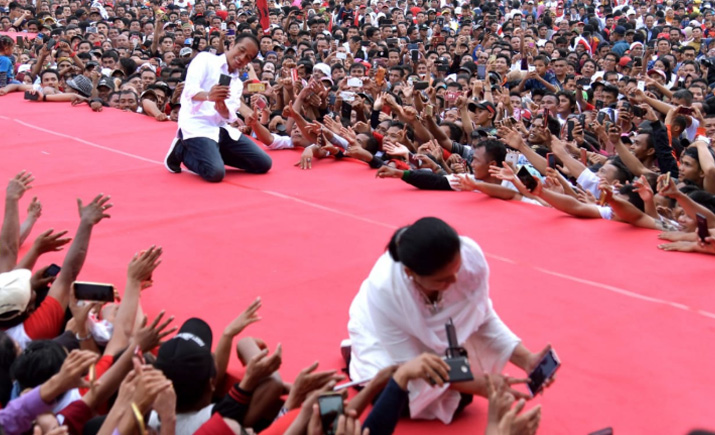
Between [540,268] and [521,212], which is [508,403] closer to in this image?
[540,268]

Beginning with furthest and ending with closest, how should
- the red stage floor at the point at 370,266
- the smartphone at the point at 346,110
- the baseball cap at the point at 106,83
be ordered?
1. the baseball cap at the point at 106,83
2. the smartphone at the point at 346,110
3. the red stage floor at the point at 370,266

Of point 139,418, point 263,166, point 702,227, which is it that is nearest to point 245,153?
point 263,166

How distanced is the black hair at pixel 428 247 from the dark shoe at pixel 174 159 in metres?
3.76

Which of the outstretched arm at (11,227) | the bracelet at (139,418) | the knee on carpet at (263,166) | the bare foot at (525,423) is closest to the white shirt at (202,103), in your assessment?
the knee on carpet at (263,166)

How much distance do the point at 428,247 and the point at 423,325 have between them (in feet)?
1.14

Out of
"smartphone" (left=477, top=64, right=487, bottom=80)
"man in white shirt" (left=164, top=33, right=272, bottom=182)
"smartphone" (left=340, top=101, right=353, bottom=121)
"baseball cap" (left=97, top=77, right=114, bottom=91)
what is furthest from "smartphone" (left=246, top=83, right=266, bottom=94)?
"smartphone" (left=477, top=64, right=487, bottom=80)

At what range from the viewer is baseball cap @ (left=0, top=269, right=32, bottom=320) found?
3109mm

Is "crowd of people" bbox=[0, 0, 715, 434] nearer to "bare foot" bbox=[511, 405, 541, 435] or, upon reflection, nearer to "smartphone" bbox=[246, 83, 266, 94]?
"bare foot" bbox=[511, 405, 541, 435]

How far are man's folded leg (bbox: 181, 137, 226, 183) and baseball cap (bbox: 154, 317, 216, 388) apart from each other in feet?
10.3

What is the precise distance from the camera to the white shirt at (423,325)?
254cm

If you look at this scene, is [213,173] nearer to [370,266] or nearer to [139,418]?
[370,266]

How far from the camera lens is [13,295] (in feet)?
10.3

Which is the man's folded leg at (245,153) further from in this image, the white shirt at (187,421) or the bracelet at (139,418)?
the bracelet at (139,418)

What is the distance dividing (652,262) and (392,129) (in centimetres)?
304
